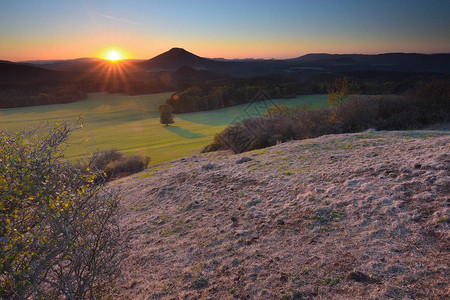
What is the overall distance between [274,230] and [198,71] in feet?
455

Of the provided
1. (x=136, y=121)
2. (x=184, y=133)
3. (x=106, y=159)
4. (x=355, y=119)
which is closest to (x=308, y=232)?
(x=355, y=119)

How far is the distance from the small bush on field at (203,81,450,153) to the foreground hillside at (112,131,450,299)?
410 inches

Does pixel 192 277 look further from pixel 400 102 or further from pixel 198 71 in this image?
pixel 198 71

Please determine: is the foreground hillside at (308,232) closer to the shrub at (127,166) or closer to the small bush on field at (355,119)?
the small bush on field at (355,119)

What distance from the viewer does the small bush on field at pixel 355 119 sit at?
65.0ft

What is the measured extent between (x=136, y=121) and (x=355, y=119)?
60200 mm

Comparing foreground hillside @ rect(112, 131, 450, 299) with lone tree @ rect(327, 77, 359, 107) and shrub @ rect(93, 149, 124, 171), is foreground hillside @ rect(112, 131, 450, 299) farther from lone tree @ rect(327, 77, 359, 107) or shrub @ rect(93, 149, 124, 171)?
lone tree @ rect(327, 77, 359, 107)

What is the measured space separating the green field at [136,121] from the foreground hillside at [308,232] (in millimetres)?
20594

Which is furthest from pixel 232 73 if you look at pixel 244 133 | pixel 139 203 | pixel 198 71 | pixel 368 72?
pixel 139 203

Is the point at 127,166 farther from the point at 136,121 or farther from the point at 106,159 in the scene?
the point at 136,121

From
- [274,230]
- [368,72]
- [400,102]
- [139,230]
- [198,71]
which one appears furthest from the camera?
[198,71]

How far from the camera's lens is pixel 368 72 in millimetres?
89438

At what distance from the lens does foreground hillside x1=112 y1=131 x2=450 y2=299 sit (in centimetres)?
452

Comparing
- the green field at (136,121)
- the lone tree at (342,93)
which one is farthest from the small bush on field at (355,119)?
the green field at (136,121)
